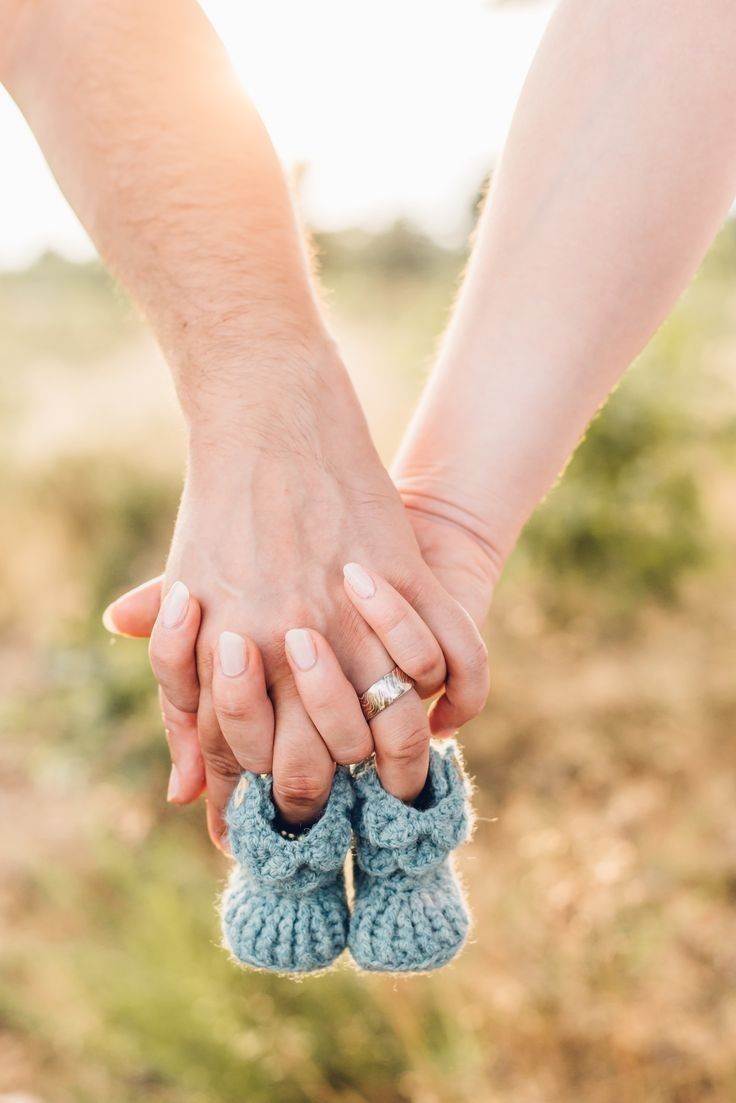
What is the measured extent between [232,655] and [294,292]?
0.45m

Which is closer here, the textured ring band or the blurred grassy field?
the textured ring band

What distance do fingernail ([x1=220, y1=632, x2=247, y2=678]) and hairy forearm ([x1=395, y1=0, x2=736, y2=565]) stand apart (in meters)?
0.36

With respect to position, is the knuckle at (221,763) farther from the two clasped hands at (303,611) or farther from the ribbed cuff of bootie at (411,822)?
the ribbed cuff of bootie at (411,822)

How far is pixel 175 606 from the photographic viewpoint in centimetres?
113

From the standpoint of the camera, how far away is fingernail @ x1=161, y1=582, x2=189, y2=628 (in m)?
1.13

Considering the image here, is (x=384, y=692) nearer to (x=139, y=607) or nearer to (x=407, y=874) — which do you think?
(x=407, y=874)

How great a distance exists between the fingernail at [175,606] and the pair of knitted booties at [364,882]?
0.69 ft

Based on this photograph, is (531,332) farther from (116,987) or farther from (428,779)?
(116,987)

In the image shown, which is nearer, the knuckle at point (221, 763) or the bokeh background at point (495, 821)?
the knuckle at point (221, 763)

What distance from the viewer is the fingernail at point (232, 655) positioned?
42.7 inches

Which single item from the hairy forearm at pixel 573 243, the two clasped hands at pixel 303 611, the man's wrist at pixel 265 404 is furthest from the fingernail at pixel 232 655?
the hairy forearm at pixel 573 243

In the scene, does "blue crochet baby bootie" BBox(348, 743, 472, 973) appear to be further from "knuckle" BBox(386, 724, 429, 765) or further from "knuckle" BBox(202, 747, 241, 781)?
"knuckle" BBox(202, 747, 241, 781)

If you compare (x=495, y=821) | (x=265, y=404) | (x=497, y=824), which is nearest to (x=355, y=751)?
(x=265, y=404)

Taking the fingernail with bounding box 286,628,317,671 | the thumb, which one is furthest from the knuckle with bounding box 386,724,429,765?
the thumb
